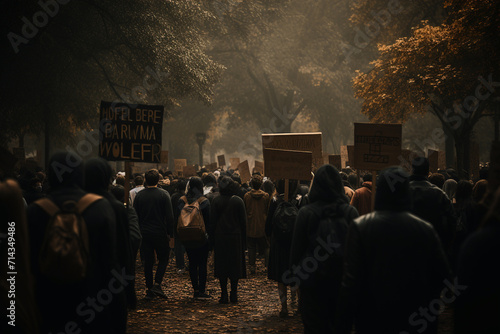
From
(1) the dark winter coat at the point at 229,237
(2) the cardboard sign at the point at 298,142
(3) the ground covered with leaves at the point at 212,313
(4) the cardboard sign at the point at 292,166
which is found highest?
(2) the cardboard sign at the point at 298,142

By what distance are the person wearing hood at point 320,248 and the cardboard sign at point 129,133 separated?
4.28m

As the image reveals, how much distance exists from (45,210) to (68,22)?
17.4 meters

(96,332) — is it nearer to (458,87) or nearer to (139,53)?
(458,87)

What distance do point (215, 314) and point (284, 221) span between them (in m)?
1.77

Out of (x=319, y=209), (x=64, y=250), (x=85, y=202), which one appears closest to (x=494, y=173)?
(x=319, y=209)

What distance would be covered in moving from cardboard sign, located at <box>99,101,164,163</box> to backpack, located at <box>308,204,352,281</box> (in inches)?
172

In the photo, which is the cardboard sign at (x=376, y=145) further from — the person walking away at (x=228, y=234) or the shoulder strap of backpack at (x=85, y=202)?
the shoulder strap of backpack at (x=85, y=202)

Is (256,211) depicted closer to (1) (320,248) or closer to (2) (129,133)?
(2) (129,133)

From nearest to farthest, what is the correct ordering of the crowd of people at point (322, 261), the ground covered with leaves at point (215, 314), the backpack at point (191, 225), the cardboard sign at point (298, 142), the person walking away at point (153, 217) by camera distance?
the crowd of people at point (322, 261) < the ground covered with leaves at point (215, 314) < the backpack at point (191, 225) < the person walking away at point (153, 217) < the cardboard sign at point (298, 142)

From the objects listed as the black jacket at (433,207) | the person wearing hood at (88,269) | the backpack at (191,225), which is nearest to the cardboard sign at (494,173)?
the black jacket at (433,207)

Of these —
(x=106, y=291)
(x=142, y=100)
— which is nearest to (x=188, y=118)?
(x=142, y=100)

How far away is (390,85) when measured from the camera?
61.1ft

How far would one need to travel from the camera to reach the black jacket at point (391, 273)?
3.91 m

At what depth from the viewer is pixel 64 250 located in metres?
3.75
